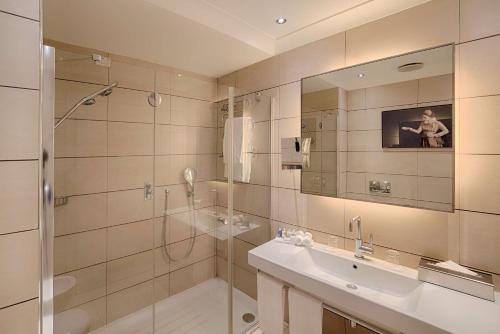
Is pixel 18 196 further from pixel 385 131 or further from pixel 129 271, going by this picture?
pixel 385 131

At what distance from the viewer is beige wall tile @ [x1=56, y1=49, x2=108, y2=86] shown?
1.07 metres

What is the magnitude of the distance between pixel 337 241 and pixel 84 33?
2.34m

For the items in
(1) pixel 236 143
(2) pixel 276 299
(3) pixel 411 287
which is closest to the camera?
(3) pixel 411 287

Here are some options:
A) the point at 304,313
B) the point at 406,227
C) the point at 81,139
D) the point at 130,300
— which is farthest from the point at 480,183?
the point at 130,300

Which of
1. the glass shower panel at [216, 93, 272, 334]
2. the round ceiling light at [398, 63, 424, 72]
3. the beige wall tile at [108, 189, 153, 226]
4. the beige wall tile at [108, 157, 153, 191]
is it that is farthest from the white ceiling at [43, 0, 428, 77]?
the beige wall tile at [108, 189, 153, 226]

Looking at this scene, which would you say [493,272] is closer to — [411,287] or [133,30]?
[411,287]

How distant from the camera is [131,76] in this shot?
145cm

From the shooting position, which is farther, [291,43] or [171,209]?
[291,43]

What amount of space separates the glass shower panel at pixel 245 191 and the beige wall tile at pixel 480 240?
1296 millimetres

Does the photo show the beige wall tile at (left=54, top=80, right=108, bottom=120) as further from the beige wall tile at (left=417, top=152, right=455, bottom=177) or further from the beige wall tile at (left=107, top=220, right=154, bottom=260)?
the beige wall tile at (left=417, top=152, right=455, bottom=177)

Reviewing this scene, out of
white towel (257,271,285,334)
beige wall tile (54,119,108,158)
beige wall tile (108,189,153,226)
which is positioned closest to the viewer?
beige wall tile (54,119,108,158)

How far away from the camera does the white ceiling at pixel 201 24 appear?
1.34m

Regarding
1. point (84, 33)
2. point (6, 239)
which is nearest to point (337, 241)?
point (6, 239)

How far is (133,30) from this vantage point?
5.03ft
